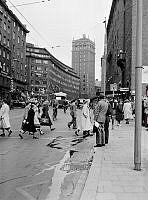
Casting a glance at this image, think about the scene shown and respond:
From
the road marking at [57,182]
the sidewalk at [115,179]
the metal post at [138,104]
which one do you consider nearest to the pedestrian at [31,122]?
the sidewalk at [115,179]

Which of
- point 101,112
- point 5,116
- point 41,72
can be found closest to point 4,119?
point 5,116

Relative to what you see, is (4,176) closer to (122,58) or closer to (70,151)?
(70,151)

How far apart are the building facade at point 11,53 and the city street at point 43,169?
46125 mm

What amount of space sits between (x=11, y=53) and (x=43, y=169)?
201ft

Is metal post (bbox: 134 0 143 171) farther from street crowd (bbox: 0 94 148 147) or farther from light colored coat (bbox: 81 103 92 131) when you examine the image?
light colored coat (bbox: 81 103 92 131)

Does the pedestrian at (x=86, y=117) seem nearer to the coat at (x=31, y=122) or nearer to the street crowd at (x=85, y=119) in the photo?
the street crowd at (x=85, y=119)

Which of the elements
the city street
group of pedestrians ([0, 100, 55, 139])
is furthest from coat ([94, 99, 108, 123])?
group of pedestrians ([0, 100, 55, 139])

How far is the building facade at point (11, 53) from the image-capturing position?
193 feet

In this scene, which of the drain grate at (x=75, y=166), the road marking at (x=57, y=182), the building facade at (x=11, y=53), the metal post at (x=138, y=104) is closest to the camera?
the road marking at (x=57, y=182)

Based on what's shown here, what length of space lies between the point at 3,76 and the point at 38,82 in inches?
2133

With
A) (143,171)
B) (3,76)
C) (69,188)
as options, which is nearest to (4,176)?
(69,188)

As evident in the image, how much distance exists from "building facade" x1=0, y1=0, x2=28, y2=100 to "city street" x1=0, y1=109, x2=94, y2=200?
4612cm

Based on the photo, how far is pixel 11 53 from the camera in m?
66.8

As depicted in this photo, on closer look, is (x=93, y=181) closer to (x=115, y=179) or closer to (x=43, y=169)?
(x=115, y=179)
